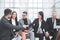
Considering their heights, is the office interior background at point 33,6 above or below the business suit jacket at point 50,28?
above

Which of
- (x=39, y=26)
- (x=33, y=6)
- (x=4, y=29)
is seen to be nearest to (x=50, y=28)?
(x=39, y=26)

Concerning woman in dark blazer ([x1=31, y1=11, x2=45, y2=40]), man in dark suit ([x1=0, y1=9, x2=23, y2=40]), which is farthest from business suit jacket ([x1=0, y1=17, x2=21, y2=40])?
woman in dark blazer ([x1=31, y1=11, x2=45, y2=40])

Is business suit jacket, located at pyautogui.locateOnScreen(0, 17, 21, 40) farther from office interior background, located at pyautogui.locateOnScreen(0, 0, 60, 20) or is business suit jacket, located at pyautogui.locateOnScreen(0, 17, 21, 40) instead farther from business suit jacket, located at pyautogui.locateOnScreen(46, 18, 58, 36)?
office interior background, located at pyautogui.locateOnScreen(0, 0, 60, 20)

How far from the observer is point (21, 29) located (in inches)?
280

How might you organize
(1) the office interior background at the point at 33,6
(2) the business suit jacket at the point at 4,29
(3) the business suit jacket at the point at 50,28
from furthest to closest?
(1) the office interior background at the point at 33,6
(3) the business suit jacket at the point at 50,28
(2) the business suit jacket at the point at 4,29

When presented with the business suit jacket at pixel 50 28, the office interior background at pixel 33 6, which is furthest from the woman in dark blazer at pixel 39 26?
the office interior background at pixel 33 6

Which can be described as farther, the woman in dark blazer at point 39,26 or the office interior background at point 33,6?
the office interior background at point 33,6

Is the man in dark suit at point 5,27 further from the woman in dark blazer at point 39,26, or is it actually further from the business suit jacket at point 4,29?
the woman in dark blazer at point 39,26

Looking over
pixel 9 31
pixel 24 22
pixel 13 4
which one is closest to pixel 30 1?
pixel 13 4

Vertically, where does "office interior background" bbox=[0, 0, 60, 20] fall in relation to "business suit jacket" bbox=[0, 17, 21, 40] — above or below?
above

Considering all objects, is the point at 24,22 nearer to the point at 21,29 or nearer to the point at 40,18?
the point at 40,18

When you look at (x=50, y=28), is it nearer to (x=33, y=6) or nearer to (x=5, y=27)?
(x=5, y=27)

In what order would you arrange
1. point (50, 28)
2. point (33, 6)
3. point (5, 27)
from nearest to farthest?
point (5, 27) < point (50, 28) < point (33, 6)

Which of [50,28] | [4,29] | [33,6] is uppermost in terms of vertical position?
[33,6]
